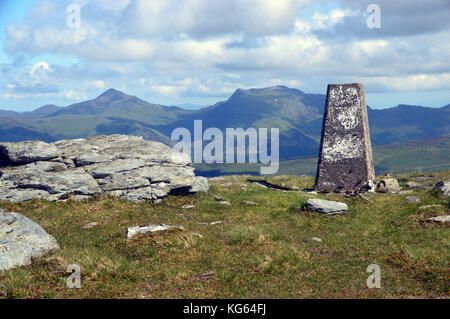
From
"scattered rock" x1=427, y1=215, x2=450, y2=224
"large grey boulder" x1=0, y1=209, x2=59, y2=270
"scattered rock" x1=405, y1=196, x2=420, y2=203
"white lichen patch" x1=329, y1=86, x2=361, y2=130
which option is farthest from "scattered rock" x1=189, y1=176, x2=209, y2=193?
"scattered rock" x1=427, y1=215, x2=450, y2=224

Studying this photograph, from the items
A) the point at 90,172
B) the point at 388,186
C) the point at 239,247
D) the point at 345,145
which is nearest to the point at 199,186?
the point at 90,172

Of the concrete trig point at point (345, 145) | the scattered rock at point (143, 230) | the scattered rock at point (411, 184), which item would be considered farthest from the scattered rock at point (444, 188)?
the scattered rock at point (143, 230)

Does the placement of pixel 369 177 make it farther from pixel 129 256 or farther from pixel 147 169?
pixel 129 256

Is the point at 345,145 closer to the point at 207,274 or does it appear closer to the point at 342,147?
the point at 342,147

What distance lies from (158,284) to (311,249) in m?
7.78

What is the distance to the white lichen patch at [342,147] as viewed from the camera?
1205 inches

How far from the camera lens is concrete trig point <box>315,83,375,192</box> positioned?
3052cm

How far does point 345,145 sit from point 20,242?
25.2m

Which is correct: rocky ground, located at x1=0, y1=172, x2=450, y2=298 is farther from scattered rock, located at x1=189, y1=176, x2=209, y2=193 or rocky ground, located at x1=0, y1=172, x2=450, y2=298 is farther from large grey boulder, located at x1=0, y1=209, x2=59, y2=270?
scattered rock, located at x1=189, y1=176, x2=209, y2=193

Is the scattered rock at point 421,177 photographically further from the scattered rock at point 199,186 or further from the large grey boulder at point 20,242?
the large grey boulder at point 20,242

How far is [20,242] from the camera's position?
14.6 metres

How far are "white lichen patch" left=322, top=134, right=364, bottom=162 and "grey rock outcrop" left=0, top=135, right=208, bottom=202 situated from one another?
1115 centimetres
